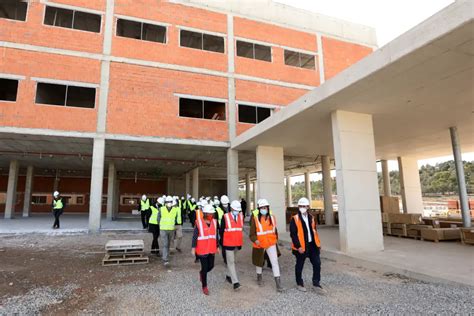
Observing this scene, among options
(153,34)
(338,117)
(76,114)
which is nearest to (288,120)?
(338,117)

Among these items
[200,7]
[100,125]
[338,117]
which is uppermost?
[200,7]

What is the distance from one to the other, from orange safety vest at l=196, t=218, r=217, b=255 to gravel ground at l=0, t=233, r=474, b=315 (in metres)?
0.82

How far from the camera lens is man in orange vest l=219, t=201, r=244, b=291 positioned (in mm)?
5746

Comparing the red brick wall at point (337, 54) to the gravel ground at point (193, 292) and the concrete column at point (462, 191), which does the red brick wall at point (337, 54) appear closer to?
the concrete column at point (462, 191)

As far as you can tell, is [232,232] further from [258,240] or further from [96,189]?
[96,189]

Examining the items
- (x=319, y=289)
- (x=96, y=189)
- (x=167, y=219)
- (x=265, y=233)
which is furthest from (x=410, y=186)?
(x=96, y=189)

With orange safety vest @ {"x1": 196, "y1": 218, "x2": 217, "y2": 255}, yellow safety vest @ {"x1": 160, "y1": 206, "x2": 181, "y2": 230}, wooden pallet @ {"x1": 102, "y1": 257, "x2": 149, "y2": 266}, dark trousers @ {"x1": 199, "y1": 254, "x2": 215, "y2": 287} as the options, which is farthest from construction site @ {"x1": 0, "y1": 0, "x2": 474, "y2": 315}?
yellow safety vest @ {"x1": 160, "y1": 206, "x2": 181, "y2": 230}

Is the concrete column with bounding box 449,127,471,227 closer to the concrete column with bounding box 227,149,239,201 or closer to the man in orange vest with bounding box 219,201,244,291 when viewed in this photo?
the man in orange vest with bounding box 219,201,244,291

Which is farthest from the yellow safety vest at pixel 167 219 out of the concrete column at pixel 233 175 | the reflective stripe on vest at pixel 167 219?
the concrete column at pixel 233 175

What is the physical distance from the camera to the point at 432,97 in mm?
8102

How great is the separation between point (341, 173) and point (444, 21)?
15.1 ft

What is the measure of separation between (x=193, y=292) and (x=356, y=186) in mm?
5781

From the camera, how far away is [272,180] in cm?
1501

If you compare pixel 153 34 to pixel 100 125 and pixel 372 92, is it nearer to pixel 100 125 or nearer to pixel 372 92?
pixel 100 125
